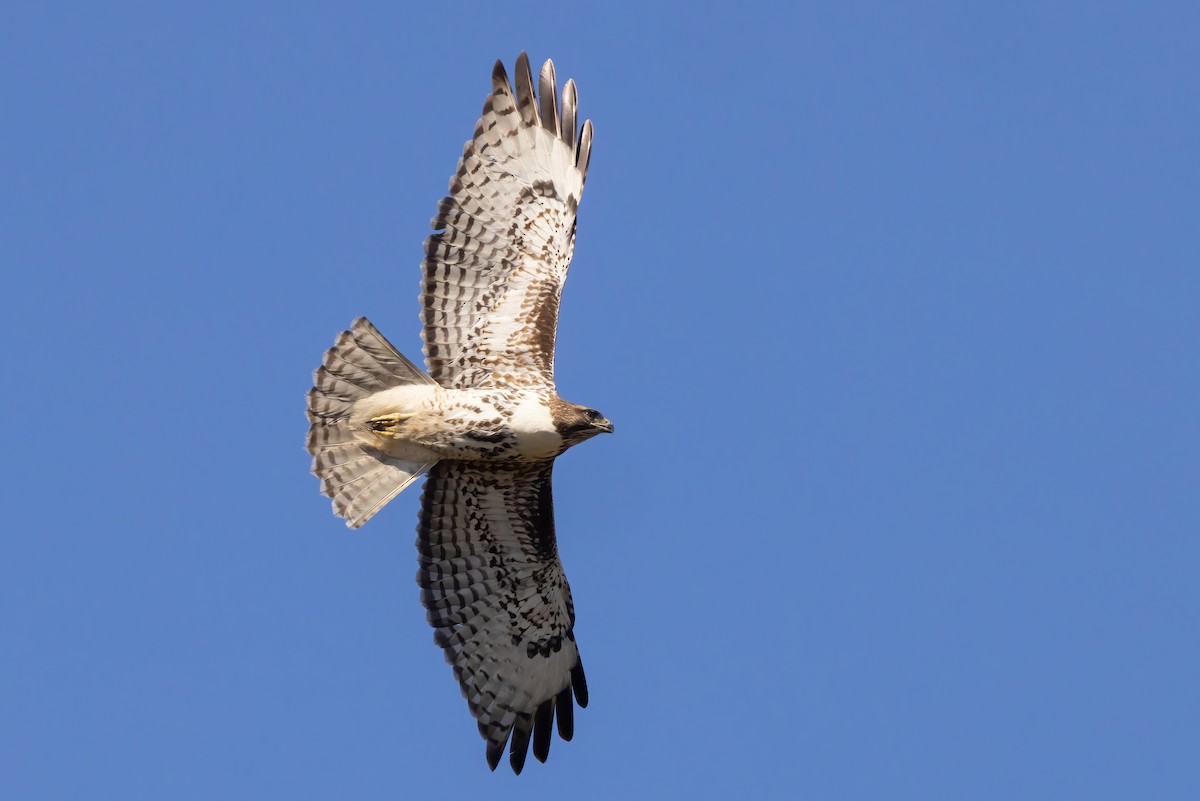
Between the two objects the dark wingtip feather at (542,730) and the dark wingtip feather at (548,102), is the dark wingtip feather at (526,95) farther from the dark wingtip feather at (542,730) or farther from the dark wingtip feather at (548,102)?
the dark wingtip feather at (542,730)

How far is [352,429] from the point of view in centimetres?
1062

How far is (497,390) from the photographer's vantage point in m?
10.5

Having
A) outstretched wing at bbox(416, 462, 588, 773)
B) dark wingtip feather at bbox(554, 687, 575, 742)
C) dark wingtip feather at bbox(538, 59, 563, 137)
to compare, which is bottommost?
dark wingtip feather at bbox(554, 687, 575, 742)

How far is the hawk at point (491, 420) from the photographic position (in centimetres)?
1044

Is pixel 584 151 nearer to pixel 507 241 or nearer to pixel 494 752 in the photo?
pixel 507 241

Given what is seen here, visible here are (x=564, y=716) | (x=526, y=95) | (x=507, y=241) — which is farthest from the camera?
(x=564, y=716)

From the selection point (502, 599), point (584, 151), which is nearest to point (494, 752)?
point (502, 599)

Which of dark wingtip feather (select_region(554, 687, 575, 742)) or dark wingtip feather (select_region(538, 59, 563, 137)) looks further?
dark wingtip feather (select_region(554, 687, 575, 742))


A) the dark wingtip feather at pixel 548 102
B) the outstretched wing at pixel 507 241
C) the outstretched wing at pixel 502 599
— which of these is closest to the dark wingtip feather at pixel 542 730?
the outstretched wing at pixel 502 599

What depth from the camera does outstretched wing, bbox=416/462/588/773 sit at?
10.8m

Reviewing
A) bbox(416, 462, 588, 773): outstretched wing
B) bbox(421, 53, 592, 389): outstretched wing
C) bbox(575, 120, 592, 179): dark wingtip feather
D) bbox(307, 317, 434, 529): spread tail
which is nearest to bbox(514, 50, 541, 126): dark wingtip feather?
bbox(421, 53, 592, 389): outstretched wing

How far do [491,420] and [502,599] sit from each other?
1.52 meters

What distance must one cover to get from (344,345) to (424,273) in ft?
2.39

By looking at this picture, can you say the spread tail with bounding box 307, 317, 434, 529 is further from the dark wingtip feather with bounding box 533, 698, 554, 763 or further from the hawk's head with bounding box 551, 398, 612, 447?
the dark wingtip feather with bounding box 533, 698, 554, 763
